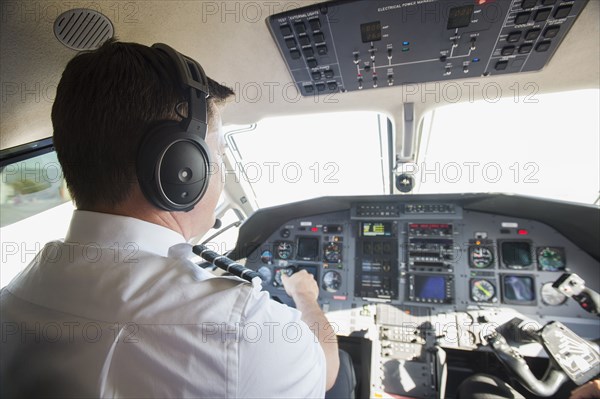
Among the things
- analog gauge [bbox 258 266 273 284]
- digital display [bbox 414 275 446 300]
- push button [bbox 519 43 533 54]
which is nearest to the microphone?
push button [bbox 519 43 533 54]

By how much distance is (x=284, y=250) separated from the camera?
117 inches

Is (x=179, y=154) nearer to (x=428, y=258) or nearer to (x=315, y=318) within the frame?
(x=315, y=318)

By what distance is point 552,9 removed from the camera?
42.8 inches

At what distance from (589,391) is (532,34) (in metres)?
1.75

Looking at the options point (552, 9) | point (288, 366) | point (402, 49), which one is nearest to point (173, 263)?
point (288, 366)

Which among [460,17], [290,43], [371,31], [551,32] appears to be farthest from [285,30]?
[551,32]

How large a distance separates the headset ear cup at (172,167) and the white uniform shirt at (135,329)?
9cm

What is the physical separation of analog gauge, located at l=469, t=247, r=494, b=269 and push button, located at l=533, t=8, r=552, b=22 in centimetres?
181

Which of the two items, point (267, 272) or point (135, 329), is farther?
point (267, 272)

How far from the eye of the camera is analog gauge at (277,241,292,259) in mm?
2965

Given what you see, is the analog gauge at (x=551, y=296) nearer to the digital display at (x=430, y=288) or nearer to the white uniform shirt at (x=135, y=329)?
the digital display at (x=430, y=288)

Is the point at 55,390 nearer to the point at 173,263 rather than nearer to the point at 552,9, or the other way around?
the point at 173,263

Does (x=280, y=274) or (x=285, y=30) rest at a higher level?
(x=285, y=30)

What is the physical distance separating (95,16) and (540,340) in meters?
2.76
